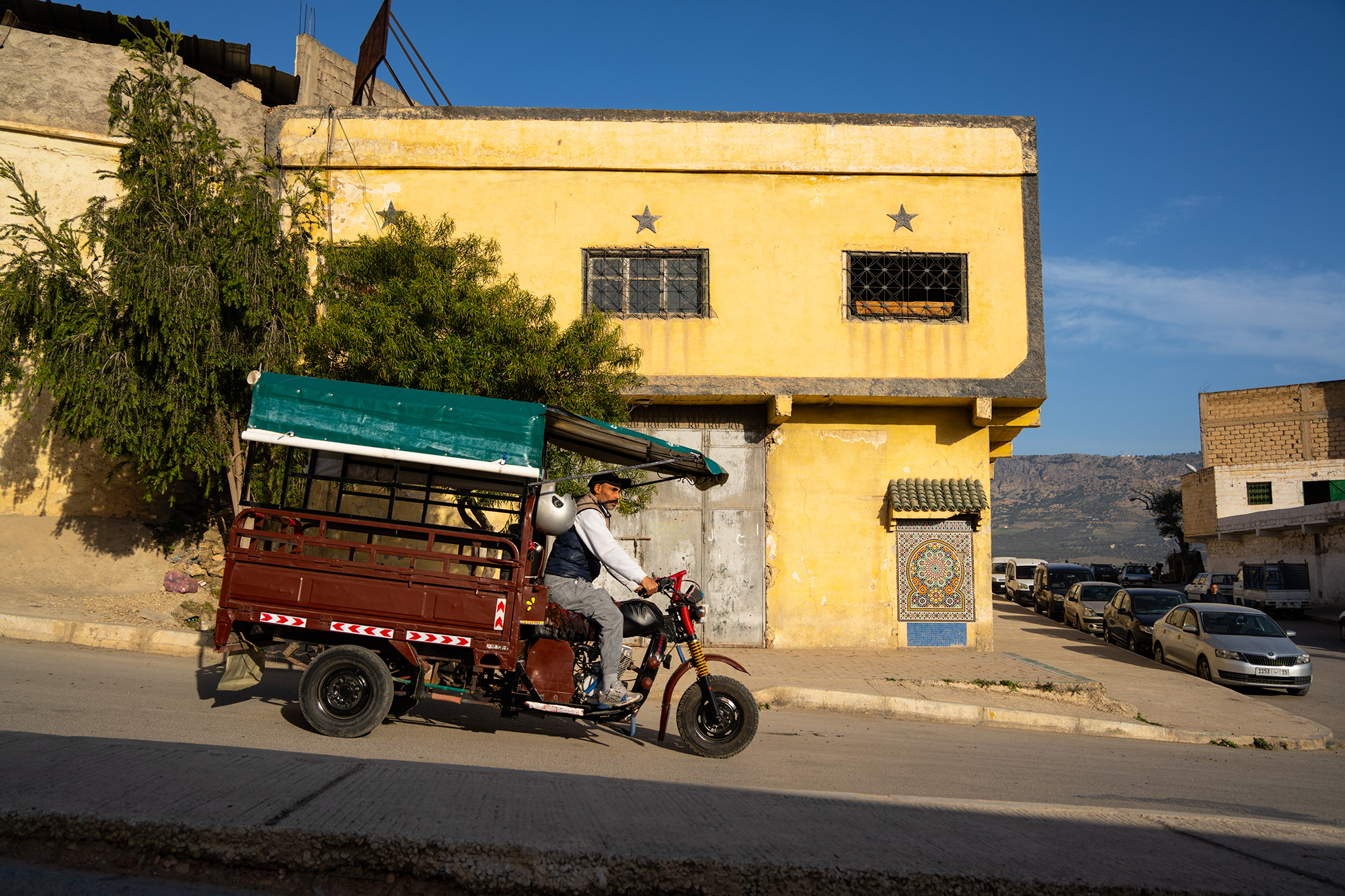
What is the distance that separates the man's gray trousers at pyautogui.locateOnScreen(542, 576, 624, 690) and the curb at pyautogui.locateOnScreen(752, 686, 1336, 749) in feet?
13.3

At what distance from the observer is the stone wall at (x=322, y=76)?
19.9m

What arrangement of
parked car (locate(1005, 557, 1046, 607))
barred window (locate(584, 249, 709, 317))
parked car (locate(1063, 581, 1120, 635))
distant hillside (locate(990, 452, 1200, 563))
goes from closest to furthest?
barred window (locate(584, 249, 709, 317)) < parked car (locate(1063, 581, 1120, 635)) < parked car (locate(1005, 557, 1046, 607)) < distant hillside (locate(990, 452, 1200, 563))

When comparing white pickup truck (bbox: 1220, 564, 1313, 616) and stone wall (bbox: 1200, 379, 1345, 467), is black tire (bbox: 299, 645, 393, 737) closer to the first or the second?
white pickup truck (bbox: 1220, 564, 1313, 616)

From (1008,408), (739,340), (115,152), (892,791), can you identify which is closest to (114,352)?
(115,152)

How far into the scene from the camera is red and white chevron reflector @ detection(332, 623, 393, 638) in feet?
20.0

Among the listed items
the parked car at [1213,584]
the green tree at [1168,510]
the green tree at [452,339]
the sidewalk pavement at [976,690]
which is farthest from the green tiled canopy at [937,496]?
the green tree at [1168,510]

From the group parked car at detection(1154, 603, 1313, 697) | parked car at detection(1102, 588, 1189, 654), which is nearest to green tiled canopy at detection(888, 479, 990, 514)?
parked car at detection(1154, 603, 1313, 697)

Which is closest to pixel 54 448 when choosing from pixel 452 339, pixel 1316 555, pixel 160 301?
pixel 160 301

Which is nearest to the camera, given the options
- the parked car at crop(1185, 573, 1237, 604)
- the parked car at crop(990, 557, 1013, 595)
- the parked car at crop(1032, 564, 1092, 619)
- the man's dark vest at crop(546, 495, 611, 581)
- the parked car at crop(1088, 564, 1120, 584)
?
the man's dark vest at crop(546, 495, 611, 581)

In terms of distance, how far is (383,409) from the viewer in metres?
6.13

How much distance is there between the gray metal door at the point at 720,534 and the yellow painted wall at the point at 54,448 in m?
8.50

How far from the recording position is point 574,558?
21.1 ft

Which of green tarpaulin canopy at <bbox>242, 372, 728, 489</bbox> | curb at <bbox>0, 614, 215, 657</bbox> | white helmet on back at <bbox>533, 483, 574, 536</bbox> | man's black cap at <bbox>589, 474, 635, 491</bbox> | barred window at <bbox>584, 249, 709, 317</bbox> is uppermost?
barred window at <bbox>584, 249, 709, 317</bbox>

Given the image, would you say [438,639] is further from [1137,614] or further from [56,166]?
[1137,614]
